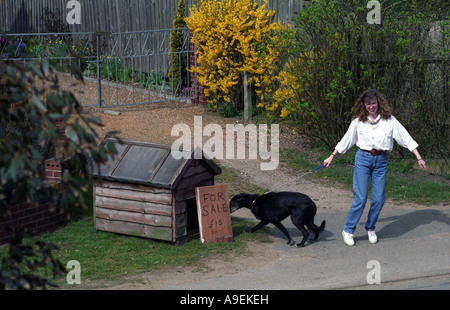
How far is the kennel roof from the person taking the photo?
7.61 m

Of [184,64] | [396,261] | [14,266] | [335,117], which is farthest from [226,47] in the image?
[14,266]

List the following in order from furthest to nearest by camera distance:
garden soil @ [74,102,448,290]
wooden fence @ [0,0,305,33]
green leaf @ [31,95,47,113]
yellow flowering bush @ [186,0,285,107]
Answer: wooden fence @ [0,0,305,33] < yellow flowering bush @ [186,0,285,107] < garden soil @ [74,102,448,290] < green leaf @ [31,95,47,113]

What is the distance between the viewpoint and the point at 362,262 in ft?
24.0

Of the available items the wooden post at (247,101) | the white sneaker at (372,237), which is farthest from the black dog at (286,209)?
the wooden post at (247,101)

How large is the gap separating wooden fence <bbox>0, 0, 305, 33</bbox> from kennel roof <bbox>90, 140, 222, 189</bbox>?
6.28m

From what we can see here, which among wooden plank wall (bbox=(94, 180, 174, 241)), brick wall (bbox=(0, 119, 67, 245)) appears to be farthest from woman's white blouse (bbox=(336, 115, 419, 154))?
brick wall (bbox=(0, 119, 67, 245))

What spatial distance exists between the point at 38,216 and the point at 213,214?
6.73 ft

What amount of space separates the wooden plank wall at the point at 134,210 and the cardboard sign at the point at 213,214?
37 cm

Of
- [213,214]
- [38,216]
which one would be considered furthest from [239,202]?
[38,216]

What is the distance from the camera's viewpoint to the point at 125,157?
806 centimetres

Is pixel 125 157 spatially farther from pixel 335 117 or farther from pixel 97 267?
pixel 335 117

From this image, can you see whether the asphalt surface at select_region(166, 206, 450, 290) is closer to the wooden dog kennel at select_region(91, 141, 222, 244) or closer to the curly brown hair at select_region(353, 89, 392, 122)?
the wooden dog kennel at select_region(91, 141, 222, 244)

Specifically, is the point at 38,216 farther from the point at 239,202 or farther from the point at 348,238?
the point at 348,238

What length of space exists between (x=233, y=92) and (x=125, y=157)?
6381mm
